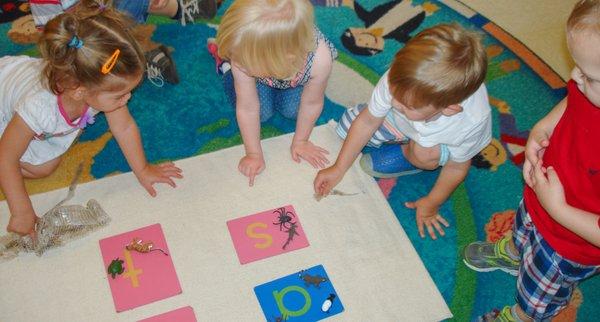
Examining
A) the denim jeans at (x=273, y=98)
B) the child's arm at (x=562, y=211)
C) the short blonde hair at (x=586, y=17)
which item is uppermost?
the short blonde hair at (x=586, y=17)

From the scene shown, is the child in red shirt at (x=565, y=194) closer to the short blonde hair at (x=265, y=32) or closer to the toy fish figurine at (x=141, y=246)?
the short blonde hair at (x=265, y=32)

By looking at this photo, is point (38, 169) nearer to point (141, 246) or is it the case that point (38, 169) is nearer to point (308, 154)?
point (141, 246)

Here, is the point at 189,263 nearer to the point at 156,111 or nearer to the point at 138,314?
the point at 138,314

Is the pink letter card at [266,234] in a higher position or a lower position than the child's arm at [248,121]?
lower

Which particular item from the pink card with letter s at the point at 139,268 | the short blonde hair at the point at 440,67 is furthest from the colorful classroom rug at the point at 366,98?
the short blonde hair at the point at 440,67

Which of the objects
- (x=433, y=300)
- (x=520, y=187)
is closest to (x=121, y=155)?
(x=433, y=300)

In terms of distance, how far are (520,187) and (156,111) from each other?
924mm

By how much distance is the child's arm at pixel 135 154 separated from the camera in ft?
3.82

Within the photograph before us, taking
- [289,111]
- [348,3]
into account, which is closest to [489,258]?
[289,111]

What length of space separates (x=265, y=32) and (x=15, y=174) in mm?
573

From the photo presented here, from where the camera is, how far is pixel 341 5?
1.67 metres

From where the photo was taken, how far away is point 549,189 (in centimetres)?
89

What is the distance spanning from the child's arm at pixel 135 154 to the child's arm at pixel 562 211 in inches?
30.6

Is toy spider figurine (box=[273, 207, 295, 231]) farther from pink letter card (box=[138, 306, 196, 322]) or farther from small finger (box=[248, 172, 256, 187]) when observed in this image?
pink letter card (box=[138, 306, 196, 322])
